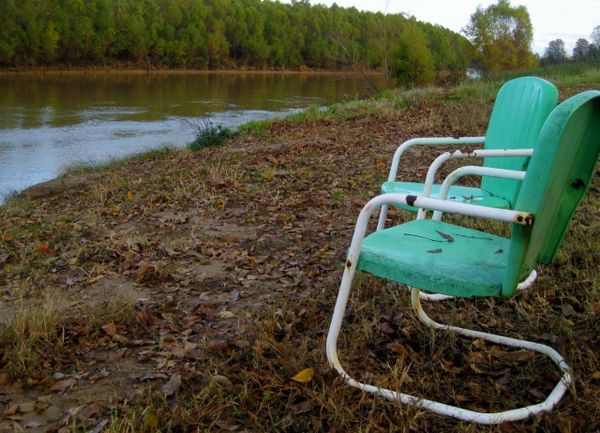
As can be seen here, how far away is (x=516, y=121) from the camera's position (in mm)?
2998

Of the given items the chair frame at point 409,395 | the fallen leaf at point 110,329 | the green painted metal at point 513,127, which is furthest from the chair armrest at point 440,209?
the fallen leaf at point 110,329

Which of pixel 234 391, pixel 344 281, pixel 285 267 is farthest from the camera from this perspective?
pixel 285 267

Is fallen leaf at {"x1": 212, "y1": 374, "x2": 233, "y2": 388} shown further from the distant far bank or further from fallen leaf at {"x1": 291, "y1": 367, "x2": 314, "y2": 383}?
the distant far bank

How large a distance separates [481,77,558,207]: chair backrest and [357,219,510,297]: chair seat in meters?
0.90

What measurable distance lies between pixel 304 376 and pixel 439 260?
647mm

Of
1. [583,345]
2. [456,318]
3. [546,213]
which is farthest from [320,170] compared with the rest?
[546,213]

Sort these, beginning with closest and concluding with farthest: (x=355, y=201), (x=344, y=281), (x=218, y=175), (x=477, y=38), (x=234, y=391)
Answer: (x=344, y=281)
(x=234, y=391)
(x=355, y=201)
(x=218, y=175)
(x=477, y=38)

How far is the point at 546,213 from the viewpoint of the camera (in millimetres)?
1607

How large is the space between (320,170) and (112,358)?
3.89 m

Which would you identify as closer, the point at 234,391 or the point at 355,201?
the point at 234,391

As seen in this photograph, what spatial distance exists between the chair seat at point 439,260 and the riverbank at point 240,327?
17.2 inches

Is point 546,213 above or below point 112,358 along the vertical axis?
above

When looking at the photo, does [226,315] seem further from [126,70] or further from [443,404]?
[126,70]

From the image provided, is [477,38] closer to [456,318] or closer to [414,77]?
[414,77]
